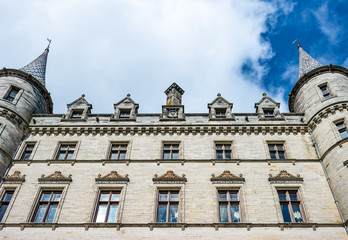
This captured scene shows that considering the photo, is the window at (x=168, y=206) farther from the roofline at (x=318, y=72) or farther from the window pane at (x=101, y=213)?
the roofline at (x=318, y=72)

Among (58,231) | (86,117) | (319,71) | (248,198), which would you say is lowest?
(58,231)

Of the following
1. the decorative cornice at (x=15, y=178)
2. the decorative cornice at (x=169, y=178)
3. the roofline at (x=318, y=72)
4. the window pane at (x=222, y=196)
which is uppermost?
the roofline at (x=318, y=72)

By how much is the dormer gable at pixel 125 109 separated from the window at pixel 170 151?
405 centimetres

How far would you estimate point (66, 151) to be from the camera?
21.0 m

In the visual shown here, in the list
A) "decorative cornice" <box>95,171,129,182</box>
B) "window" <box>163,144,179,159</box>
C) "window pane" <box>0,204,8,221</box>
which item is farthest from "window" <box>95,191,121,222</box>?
"window pane" <box>0,204,8,221</box>

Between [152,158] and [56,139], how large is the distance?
7.09 meters

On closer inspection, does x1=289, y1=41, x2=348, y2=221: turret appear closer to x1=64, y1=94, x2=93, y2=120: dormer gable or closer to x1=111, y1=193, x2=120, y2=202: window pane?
x1=111, y1=193, x2=120, y2=202: window pane

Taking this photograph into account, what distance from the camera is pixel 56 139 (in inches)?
855

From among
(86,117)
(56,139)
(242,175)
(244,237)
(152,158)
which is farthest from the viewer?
(86,117)

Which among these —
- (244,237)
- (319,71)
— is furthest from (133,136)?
(319,71)

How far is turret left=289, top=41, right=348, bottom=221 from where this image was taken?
17578 mm

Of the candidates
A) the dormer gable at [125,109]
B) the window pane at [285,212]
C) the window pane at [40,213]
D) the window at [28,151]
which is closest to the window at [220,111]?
the dormer gable at [125,109]

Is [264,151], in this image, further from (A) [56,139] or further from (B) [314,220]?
(A) [56,139]

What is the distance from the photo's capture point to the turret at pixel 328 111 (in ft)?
57.7
